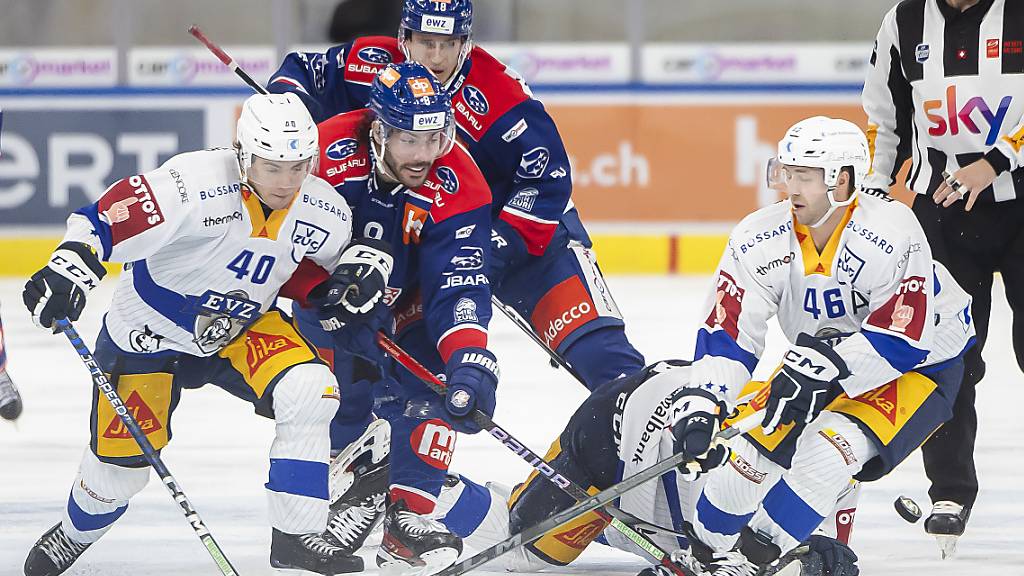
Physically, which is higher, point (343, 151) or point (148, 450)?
point (343, 151)

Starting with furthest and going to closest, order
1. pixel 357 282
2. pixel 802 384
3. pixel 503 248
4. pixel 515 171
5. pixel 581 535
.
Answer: pixel 515 171
pixel 503 248
pixel 581 535
pixel 357 282
pixel 802 384

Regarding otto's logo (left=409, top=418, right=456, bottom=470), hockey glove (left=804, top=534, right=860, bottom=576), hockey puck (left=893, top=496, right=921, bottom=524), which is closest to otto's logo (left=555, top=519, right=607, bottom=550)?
otto's logo (left=409, top=418, right=456, bottom=470)

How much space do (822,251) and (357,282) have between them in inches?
39.5

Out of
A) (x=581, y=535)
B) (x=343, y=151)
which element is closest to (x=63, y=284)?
(x=343, y=151)

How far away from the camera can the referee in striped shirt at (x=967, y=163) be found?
3.95 m

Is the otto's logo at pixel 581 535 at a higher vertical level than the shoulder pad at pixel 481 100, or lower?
lower

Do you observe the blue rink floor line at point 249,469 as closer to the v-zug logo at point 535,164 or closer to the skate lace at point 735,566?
the skate lace at point 735,566

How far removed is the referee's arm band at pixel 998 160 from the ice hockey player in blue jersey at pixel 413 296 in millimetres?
1221

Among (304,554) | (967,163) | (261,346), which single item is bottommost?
(304,554)

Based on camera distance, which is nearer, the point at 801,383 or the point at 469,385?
the point at 801,383

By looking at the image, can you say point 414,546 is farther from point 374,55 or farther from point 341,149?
point 374,55

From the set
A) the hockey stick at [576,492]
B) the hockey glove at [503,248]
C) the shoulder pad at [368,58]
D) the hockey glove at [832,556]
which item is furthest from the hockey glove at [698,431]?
the shoulder pad at [368,58]

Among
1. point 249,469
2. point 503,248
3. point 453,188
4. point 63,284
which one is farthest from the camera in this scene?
point 249,469

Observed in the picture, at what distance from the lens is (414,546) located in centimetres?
359
